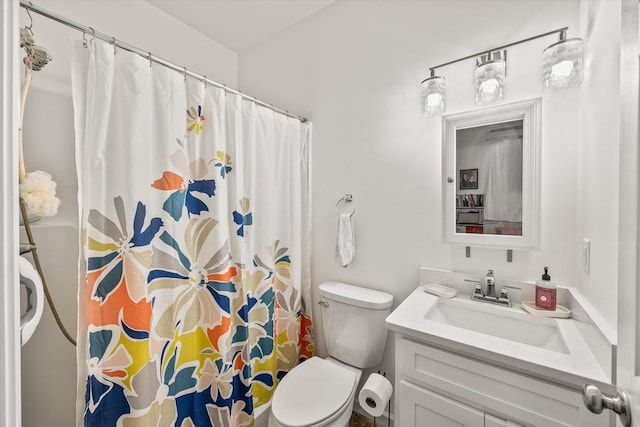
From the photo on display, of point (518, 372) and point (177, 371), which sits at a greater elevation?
point (518, 372)

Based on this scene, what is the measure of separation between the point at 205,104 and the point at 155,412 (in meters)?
1.43

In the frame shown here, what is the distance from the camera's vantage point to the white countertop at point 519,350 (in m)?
0.76

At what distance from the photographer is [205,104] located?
1354 millimetres

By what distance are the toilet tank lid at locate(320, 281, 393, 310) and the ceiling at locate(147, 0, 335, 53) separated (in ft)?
6.14

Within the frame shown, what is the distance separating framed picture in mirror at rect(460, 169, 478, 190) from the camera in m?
1.31

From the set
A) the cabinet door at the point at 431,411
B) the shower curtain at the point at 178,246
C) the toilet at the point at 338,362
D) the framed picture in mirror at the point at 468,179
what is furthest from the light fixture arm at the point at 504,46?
the cabinet door at the point at 431,411

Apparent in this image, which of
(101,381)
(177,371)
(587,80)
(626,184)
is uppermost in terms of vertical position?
(587,80)

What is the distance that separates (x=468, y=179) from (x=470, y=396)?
93 cm

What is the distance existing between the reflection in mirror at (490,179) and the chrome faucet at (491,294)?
0.73 feet

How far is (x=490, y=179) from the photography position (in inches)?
50.4

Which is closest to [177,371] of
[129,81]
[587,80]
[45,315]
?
[45,315]

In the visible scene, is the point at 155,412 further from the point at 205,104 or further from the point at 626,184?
the point at 626,184

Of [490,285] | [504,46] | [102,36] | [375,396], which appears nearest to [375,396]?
[375,396]

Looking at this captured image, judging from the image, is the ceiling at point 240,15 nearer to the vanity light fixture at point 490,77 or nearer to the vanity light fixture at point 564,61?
the vanity light fixture at point 490,77
